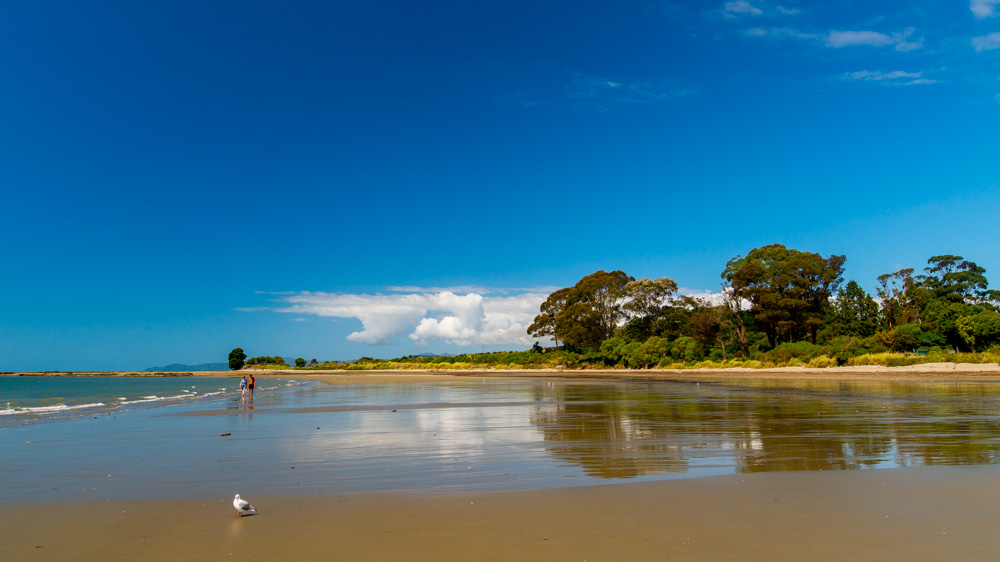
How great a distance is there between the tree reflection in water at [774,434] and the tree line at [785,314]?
27502 mm

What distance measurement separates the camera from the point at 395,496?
619 cm

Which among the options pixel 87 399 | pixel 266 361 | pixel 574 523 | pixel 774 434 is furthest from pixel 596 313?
pixel 266 361

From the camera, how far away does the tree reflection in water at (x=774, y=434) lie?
7.79 m

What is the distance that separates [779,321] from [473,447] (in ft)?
163

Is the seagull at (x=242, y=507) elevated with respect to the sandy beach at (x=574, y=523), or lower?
elevated

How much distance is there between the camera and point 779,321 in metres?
51.2

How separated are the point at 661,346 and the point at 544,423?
45562 millimetres

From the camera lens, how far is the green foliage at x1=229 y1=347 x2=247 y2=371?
12312 cm

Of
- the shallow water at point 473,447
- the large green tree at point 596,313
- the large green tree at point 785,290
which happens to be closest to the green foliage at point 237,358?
the large green tree at point 596,313

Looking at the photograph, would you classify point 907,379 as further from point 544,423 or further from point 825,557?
point 825,557

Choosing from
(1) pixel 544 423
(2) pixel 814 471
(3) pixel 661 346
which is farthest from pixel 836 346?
(2) pixel 814 471

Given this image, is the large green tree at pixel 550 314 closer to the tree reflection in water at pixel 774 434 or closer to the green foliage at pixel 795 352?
the green foliage at pixel 795 352

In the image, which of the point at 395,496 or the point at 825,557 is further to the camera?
the point at 395,496

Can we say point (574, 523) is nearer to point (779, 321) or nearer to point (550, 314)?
point (779, 321)
